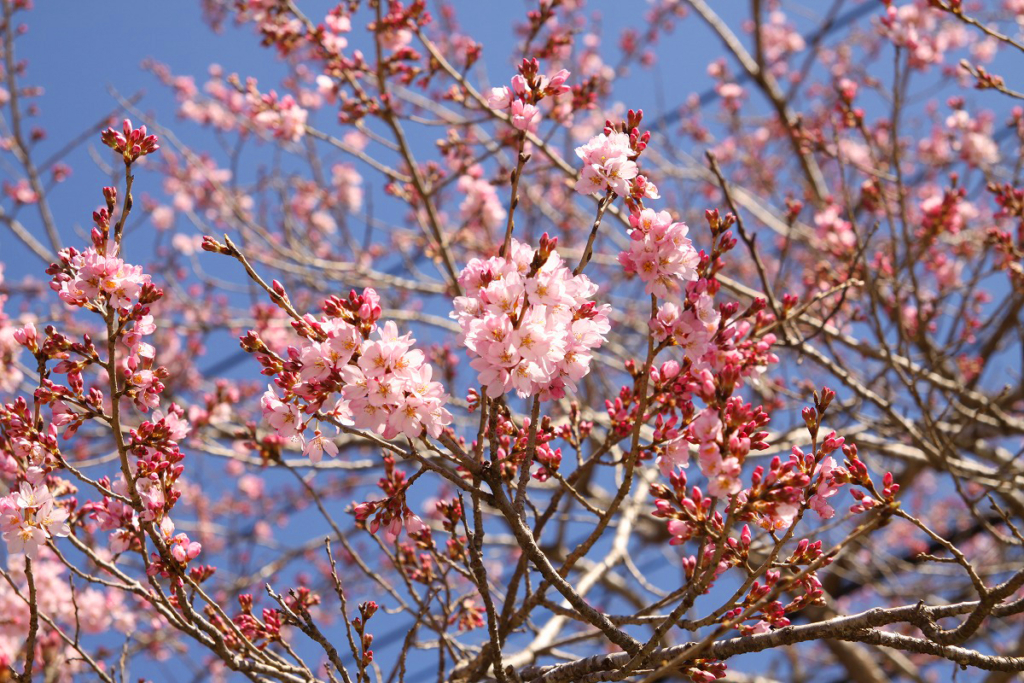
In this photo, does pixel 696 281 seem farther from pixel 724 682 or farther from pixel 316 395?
pixel 724 682

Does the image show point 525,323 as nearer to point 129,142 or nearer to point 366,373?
point 366,373

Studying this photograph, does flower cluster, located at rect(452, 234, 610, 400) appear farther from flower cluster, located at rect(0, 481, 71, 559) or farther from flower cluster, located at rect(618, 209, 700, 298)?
flower cluster, located at rect(0, 481, 71, 559)

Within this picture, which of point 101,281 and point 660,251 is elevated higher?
point 101,281

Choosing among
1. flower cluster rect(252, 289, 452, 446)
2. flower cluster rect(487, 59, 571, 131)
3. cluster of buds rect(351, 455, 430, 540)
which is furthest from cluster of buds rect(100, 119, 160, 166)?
cluster of buds rect(351, 455, 430, 540)

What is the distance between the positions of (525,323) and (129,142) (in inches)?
47.3

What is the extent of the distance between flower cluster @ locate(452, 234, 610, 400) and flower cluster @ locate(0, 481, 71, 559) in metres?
1.16

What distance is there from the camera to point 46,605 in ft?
12.2

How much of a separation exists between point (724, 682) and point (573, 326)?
3.29 m

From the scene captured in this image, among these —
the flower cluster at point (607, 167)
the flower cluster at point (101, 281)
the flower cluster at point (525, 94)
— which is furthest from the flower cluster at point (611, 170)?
the flower cluster at point (101, 281)

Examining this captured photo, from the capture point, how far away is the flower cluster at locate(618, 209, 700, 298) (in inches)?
70.3

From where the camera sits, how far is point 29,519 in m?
1.85

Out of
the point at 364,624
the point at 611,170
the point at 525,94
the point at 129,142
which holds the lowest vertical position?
the point at 364,624

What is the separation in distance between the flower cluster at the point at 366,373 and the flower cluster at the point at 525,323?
13cm

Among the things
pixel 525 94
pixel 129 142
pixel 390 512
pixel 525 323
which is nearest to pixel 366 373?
pixel 525 323
